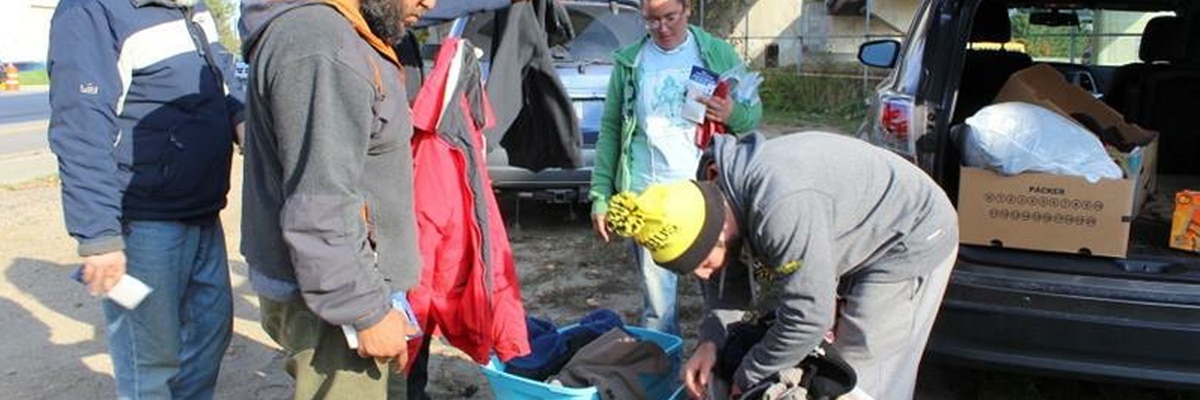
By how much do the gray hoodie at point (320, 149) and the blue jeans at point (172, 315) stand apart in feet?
2.27

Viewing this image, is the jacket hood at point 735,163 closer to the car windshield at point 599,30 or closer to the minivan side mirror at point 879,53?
the minivan side mirror at point 879,53

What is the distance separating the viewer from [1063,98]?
3.71 meters

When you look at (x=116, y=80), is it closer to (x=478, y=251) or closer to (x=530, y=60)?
(x=478, y=251)

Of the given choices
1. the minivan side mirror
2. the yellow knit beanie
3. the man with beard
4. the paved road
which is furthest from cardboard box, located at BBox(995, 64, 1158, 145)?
the paved road

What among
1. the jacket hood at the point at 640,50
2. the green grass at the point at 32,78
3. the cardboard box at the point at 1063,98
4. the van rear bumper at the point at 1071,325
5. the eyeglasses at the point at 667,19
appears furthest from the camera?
the green grass at the point at 32,78

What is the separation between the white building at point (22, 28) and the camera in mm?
43844

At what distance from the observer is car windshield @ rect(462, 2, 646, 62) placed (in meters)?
5.98

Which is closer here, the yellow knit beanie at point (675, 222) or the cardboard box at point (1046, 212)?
the yellow knit beanie at point (675, 222)

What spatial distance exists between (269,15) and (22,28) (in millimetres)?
51624

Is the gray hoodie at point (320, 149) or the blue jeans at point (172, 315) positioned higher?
the gray hoodie at point (320, 149)

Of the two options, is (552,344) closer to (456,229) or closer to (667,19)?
(456,229)

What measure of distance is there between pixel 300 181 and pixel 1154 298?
222 centimetres

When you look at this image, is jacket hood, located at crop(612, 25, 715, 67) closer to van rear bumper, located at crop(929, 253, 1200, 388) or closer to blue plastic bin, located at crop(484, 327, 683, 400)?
blue plastic bin, located at crop(484, 327, 683, 400)

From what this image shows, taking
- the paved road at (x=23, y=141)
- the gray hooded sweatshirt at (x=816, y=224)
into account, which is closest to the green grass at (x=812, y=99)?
the paved road at (x=23, y=141)
